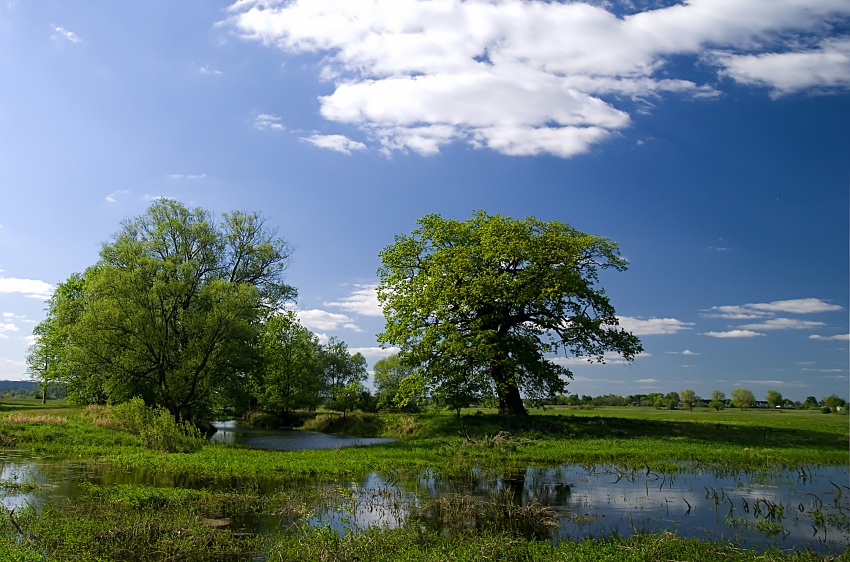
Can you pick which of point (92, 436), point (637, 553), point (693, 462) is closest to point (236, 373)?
point (92, 436)

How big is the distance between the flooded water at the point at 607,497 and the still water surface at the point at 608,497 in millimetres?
26

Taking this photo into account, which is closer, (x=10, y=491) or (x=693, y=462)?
(x=10, y=491)

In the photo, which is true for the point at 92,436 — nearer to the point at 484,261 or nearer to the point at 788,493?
the point at 484,261

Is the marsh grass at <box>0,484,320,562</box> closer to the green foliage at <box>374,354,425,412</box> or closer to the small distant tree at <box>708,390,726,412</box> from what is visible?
the green foliage at <box>374,354,425,412</box>

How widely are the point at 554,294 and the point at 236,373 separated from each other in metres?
21.6

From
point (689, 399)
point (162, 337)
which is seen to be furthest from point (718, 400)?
point (162, 337)

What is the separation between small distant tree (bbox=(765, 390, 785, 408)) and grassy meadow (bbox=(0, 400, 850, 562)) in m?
30.8

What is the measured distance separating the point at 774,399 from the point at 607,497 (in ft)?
231

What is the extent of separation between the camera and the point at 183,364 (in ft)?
122

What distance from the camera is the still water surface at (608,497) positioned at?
13.1m

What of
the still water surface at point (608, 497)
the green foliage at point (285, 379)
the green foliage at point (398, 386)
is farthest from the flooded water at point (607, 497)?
the green foliage at point (285, 379)

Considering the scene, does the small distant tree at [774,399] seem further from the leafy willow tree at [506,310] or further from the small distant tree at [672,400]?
the leafy willow tree at [506,310]

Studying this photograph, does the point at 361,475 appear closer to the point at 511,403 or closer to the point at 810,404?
the point at 511,403

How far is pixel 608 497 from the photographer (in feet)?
55.5
